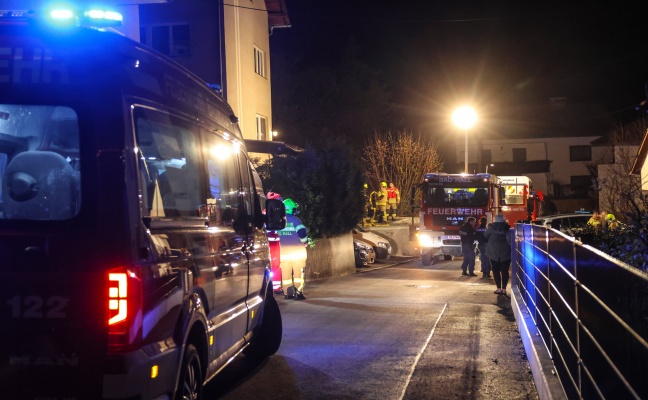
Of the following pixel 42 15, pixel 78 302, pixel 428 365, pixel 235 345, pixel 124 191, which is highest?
pixel 42 15

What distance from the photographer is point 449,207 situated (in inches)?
1024

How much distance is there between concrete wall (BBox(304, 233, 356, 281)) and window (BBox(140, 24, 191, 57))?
9.64m

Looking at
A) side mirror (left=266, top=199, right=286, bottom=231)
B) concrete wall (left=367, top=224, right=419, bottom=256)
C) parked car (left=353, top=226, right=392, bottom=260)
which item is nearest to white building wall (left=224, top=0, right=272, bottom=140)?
parked car (left=353, top=226, right=392, bottom=260)

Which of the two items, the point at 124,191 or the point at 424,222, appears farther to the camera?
the point at 424,222

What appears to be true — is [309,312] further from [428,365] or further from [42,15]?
[42,15]

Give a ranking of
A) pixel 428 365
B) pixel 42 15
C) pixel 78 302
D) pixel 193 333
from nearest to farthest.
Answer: pixel 78 302 → pixel 42 15 → pixel 193 333 → pixel 428 365

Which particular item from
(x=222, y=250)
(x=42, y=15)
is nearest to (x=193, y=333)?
(x=222, y=250)

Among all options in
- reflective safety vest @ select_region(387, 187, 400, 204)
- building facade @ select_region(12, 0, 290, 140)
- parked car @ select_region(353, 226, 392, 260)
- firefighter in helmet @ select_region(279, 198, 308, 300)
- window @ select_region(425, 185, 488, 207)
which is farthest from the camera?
reflective safety vest @ select_region(387, 187, 400, 204)

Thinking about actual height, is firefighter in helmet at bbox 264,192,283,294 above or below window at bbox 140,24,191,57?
below

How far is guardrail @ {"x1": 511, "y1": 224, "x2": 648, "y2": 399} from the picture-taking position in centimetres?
303

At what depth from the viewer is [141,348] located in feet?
14.7

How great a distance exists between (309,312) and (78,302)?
27.8 ft

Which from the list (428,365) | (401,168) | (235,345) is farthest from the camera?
(401,168)

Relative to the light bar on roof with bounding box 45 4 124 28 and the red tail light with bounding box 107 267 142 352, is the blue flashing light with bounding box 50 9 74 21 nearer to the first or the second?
the light bar on roof with bounding box 45 4 124 28
